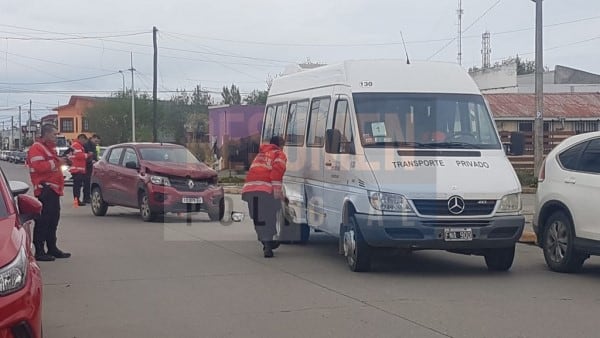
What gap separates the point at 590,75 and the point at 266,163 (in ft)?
187

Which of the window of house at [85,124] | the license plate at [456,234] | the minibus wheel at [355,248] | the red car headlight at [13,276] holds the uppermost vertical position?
the window of house at [85,124]

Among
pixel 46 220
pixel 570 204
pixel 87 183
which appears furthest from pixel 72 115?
pixel 570 204

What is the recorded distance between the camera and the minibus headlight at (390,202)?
1043 cm

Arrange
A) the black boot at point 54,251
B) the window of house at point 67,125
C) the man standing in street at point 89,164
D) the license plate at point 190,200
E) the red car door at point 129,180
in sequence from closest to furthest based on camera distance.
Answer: the black boot at point 54,251 < the license plate at point 190,200 < the red car door at point 129,180 < the man standing in street at point 89,164 < the window of house at point 67,125

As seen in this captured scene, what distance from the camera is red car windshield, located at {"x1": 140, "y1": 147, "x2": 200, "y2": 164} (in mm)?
18516

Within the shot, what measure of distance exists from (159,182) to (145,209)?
745mm

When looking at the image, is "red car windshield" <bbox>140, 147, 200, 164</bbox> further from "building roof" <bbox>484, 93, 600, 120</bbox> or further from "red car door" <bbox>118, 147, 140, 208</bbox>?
"building roof" <bbox>484, 93, 600, 120</bbox>

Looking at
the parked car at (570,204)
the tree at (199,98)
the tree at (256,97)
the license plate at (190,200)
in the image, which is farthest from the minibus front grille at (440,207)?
the tree at (199,98)

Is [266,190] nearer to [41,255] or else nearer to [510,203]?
[41,255]

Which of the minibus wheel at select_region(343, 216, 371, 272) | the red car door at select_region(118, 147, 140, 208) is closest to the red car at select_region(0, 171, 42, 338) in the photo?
the minibus wheel at select_region(343, 216, 371, 272)

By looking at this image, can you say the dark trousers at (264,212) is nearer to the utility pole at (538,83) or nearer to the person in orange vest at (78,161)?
the person in orange vest at (78,161)

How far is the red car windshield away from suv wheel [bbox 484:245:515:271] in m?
8.83

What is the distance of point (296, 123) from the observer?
45.6 ft

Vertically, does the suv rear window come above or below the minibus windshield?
below
